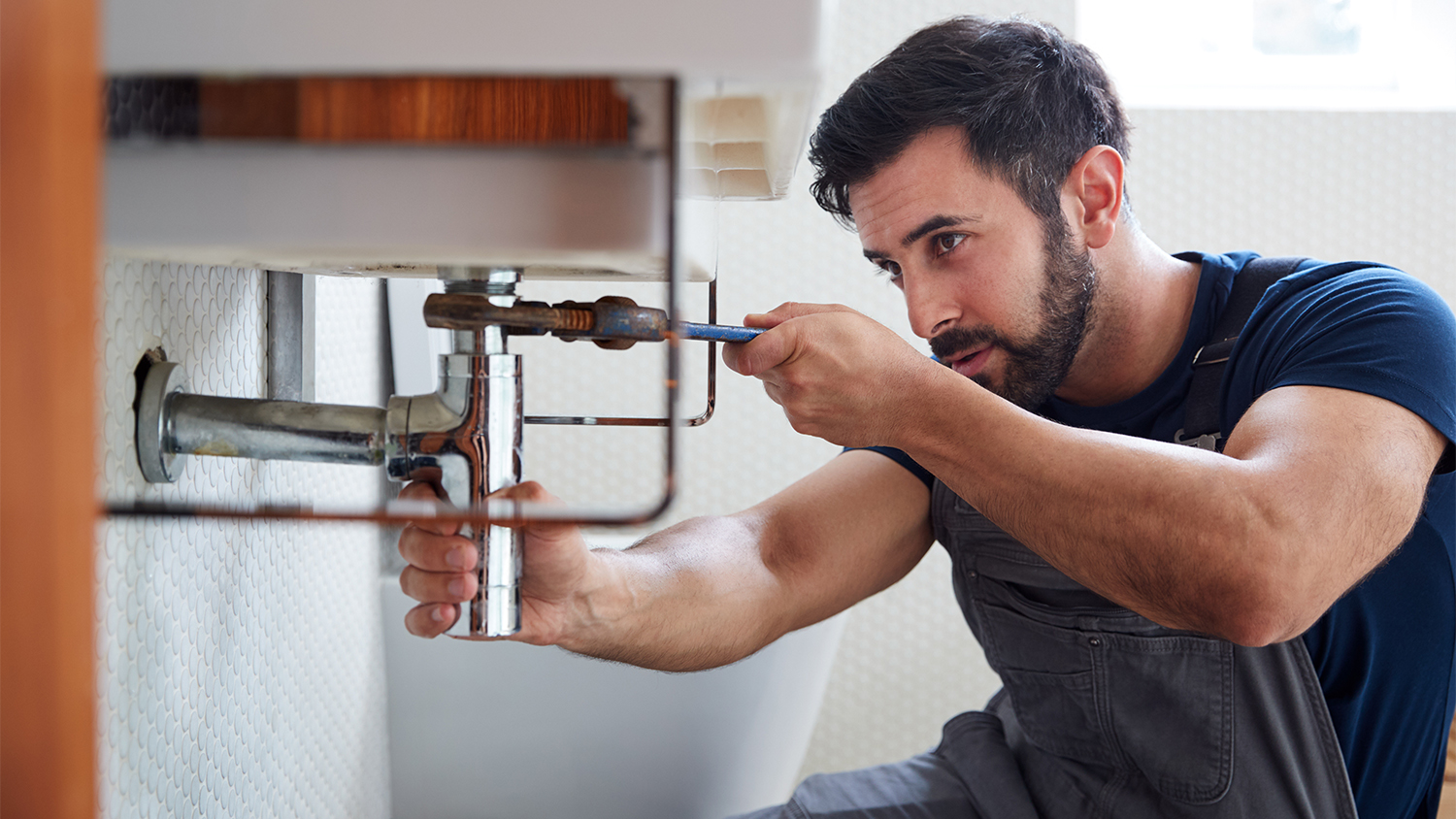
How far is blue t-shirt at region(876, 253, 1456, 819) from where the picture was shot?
0.66 metres

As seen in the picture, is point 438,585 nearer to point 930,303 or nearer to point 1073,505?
point 1073,505

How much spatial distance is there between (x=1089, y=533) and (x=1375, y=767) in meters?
0.42

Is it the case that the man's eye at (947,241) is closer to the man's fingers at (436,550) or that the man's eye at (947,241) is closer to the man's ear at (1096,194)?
the man's ear at (1096,194)

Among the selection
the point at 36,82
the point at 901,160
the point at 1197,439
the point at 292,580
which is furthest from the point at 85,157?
the point at 1197,439

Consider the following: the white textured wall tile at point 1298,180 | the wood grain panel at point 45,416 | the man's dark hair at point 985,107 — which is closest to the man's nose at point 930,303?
the man's dark hair at point 985,107

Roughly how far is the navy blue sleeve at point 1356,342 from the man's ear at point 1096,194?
168 millimetres

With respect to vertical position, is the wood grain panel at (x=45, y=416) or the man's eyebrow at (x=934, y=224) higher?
the man's eyebrow at (x=934, y=224)

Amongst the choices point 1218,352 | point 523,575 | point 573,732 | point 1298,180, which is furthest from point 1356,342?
point 1298,180

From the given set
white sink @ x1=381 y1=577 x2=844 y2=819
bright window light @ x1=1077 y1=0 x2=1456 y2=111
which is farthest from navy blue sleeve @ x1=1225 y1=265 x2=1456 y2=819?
bright window light @ x1=1077 y1=0 x2=1456 y2=111

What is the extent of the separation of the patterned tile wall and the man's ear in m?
0.67

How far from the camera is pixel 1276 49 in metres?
1.59

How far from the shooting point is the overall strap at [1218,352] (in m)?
0.79

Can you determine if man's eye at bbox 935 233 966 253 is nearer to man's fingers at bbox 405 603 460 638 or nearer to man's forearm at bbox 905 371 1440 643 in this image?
man's forearm at bbox 905 371 1440 643

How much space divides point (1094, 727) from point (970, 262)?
40 centimetres
